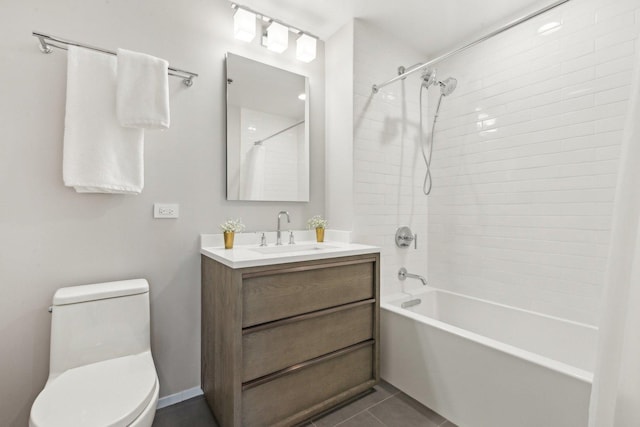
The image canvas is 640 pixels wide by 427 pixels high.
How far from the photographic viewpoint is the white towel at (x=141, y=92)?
4.83 feet

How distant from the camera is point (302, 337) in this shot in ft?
5.26

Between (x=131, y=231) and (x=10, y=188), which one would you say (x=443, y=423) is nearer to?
(x=131, y=231)

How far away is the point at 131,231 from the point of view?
1.66m

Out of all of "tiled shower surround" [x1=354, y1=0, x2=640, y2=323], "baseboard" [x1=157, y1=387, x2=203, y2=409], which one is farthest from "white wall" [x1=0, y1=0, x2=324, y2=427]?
"tiled shower surround" [x1=354, y1=0, x2=640, y2=323]

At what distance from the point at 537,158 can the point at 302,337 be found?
196 cm

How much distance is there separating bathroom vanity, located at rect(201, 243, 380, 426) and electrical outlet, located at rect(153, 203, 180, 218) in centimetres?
28

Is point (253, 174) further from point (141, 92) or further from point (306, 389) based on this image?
point (306, 389)

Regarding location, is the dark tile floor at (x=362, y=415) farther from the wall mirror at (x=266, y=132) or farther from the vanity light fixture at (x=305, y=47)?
the vanity light fixture at (x=305, y=47)

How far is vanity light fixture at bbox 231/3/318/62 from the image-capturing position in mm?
1966

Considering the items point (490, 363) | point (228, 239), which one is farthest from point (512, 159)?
point (228, 239)

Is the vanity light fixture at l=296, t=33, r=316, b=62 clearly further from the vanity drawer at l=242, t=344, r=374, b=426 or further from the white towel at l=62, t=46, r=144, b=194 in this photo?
the vanity drawer at l=242, t=344, r=374, b=426

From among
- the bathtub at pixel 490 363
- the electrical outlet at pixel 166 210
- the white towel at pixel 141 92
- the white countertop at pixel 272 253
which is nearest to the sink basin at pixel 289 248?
the white countertop at pixel 272 253

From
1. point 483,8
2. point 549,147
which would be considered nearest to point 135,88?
point 483,8

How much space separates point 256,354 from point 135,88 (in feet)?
4.90
